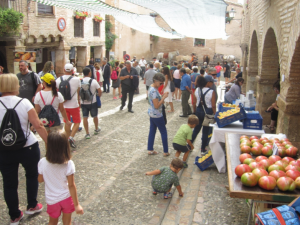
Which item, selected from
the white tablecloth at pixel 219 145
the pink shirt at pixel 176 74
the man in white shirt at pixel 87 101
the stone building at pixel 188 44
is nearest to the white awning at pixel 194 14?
the pink shirt at pixel 176 74

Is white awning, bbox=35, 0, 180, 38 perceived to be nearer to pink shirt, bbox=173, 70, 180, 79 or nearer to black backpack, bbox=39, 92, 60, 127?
pink shirt, bbox=173, 70, 180, 79

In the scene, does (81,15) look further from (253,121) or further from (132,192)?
(132,192)

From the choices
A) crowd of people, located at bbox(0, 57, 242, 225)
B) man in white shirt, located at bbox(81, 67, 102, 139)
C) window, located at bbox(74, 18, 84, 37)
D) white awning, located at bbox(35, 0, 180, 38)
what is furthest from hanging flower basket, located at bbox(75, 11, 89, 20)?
man in white shirt, located at bbox(81, 67, 102, 139)

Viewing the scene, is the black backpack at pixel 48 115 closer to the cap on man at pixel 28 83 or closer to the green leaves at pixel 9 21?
the cap on man at pixel 28 83

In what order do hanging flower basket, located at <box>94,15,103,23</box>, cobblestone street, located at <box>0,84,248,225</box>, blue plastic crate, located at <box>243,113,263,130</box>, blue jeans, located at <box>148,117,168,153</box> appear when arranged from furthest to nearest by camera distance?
hanging flower basket, located at <box>94,15,103,23</box> → blue jeans, located at <box>148,117,168,153</box> → blue plastic crate, located at <box>243,113,263,130</box> → cobblestone street, located at <box>0,84,248,225</box>

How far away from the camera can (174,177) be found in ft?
14.8

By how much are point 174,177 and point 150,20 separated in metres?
9.43

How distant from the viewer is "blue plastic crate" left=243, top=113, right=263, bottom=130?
5.64 meters

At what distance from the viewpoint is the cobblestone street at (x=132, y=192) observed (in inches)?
160

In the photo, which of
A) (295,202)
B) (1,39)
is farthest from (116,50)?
(295,202)

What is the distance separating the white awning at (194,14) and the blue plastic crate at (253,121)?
360 centimetres

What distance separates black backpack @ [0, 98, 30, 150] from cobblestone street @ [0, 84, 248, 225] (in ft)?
3.48

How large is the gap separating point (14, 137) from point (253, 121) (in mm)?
4104

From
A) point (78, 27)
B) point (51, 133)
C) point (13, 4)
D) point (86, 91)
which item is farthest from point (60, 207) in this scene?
point (78, 27)
